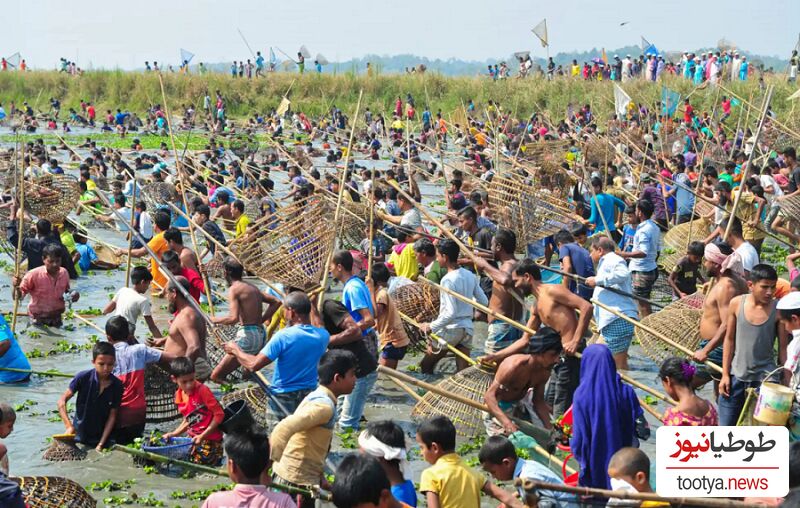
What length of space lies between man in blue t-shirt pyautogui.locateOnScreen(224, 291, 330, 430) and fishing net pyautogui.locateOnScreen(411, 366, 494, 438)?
4.82 feet

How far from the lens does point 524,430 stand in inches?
287

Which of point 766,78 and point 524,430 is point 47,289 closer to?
point 524,430

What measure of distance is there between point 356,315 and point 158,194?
11771 mm

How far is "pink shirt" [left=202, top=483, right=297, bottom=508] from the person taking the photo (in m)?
5.01

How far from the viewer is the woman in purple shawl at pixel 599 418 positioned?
243 inches

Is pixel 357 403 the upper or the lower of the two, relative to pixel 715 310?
lower

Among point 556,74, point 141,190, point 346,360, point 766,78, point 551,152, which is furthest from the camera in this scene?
point 556,74

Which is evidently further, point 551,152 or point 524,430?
point 551,152

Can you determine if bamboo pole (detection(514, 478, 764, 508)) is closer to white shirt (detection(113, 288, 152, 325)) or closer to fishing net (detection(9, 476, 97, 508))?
fishing net (detection(9, 476, 97, 508))

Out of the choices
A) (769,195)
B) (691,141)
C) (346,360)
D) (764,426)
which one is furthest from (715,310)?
(691,141)

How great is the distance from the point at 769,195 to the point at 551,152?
5868 millimetres

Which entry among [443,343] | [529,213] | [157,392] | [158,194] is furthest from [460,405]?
[158,194]

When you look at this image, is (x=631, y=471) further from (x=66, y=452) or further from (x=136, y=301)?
(x=136, y=301)

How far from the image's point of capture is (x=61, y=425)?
9500mm
